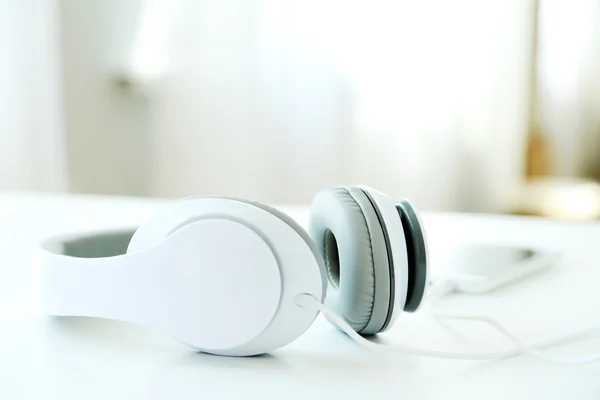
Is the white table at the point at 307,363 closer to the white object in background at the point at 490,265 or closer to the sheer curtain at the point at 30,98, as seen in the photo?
the white object in background at the point at 490,265

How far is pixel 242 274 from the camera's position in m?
0.41

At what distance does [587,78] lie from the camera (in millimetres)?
2369

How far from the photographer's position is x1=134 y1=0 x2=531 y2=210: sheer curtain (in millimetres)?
2195

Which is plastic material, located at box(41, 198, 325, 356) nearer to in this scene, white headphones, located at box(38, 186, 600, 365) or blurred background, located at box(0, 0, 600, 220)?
white headphones, located at box(38, 186, 600, 365)

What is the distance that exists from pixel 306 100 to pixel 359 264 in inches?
74.7

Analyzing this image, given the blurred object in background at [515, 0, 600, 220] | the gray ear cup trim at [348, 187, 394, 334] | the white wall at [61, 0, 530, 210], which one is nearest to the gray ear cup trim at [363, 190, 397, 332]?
the gray ear cup trim at [348, 187, 394, 334]

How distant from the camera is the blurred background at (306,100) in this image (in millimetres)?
2213

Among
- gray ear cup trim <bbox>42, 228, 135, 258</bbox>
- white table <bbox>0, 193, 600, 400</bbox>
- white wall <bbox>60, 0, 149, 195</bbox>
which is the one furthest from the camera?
white wall <bbox>60, 0, 149, 195</bbox>

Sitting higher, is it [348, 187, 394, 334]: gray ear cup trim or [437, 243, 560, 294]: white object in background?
[348, 187, 394, 334]: gray ear cup trim

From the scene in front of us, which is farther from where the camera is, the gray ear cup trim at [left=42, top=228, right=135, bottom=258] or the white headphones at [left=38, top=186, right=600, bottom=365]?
the gray ear cup trim at [left=42, top=228, right=135, bottom=258]

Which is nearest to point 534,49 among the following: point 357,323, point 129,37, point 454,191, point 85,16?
point 454,191

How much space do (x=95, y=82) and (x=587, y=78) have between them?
1.64m

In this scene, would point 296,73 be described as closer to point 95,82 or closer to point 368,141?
point 368,141

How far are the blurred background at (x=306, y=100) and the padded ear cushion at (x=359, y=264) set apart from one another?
5.91 feet
